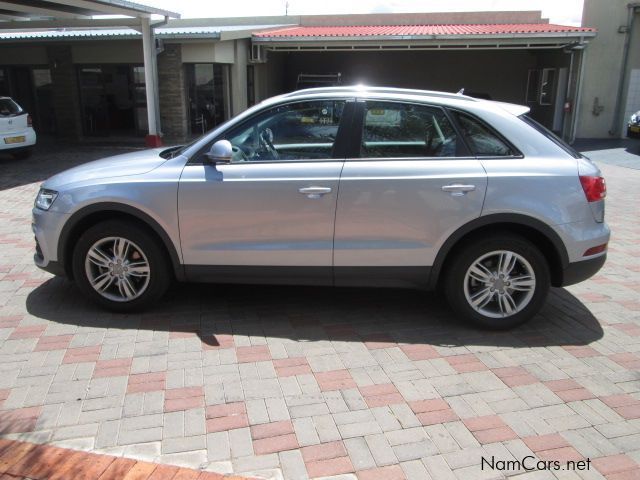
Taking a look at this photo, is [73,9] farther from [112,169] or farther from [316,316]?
[316,316]

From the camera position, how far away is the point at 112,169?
14.2 ft

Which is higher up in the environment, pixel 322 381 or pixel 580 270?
pixel 580 270

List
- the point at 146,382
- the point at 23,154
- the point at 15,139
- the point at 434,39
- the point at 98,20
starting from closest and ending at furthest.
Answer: the point at 146,382 → the point at 15,139 → the point at 23,154 → the point at 98,20 → the point at 434,39

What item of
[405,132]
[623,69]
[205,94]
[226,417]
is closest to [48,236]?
[226,417]

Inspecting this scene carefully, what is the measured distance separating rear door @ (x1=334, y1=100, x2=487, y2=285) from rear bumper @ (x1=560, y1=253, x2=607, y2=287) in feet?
2.69

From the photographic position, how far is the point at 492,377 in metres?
3.50

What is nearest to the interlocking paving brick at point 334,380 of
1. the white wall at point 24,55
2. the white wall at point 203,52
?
the white wall at point 203,52

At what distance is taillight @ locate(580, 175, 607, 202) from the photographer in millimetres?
3939

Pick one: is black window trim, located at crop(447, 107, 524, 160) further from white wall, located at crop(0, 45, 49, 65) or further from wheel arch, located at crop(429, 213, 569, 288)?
white wall, located at crop(0, 45, 49, 65)

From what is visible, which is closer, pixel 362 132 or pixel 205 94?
pixel 362 132

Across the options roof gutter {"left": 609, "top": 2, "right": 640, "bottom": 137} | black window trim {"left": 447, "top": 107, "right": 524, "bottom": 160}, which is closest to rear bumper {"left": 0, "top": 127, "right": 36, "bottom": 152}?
black window trim {"left": 447, "top": 107, "right": 524, "bottom": 160}

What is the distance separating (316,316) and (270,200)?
1.03 m

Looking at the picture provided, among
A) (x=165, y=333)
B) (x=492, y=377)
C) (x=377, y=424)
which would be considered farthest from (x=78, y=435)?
(x=492, y=377)

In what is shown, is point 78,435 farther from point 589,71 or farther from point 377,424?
point 589,71
